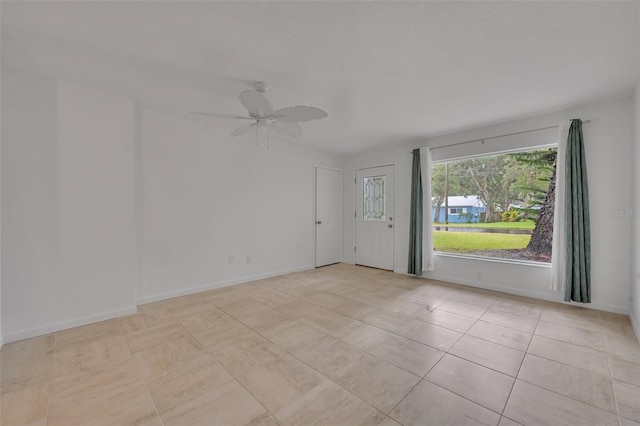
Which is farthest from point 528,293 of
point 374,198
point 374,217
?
point 374,198

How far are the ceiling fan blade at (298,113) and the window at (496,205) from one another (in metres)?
3.17

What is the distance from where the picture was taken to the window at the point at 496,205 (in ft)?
12.5

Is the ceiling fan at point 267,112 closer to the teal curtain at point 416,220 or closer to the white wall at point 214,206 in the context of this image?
the white wall at point 214,206

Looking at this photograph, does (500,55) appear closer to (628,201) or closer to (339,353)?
(628,201)

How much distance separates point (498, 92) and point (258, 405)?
12.2 ft

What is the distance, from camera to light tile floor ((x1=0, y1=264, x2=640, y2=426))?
61.8 inches

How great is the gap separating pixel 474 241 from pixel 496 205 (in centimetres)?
69

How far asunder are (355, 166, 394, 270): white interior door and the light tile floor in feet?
6.99

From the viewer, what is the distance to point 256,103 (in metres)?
2.38

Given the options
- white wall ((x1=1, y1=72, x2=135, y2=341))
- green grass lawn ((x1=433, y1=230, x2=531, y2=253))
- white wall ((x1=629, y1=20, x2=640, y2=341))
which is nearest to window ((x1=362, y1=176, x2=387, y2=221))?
green grass lawn ((x1=433, y1=230, x2=531, y2=253))

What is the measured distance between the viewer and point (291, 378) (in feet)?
6.20

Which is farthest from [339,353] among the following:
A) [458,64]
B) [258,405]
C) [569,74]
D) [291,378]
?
[569,74]

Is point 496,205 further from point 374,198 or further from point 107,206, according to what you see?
point 107,206

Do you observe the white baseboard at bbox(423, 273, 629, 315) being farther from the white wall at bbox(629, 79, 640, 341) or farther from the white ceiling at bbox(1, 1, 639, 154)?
the white ceiling at bbox(1, 1, 639, 154)
